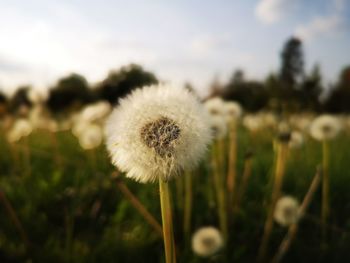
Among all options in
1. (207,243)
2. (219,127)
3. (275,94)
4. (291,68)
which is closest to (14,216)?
(207,243)

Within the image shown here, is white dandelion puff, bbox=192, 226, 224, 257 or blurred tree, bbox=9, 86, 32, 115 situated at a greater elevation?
blurred tree, bbox=9, 86, 32, 115

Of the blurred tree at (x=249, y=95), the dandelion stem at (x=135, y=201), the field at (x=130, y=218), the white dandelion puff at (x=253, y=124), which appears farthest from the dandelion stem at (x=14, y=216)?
the blurred tree at (x=249, y=95)

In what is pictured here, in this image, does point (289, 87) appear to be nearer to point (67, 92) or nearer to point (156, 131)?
point (156, 131)

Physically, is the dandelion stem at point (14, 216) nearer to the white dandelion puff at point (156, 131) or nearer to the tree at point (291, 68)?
the white dandelion puff at point (156, 131)

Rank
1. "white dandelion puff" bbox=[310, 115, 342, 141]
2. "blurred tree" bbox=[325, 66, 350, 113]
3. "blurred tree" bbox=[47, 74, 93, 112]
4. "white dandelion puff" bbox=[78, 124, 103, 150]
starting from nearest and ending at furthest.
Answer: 1. "white dandelion puff" bbox=[310, 115, 342, 141]
2. "white dandelion puff" bbox=[78, 124, 103, 150]
3. "blurred tree" bbox=[47, 74, 93, 112]
4. "blurred tree" bbox=[325, 66, 350, 113]

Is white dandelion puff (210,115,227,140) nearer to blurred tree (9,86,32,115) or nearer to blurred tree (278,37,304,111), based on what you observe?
blurred tree (278,37,304,111)

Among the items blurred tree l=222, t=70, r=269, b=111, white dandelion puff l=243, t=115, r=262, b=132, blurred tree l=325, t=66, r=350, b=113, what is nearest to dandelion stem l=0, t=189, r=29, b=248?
white dandelion puff l=243, t=115, r=262, b=132
